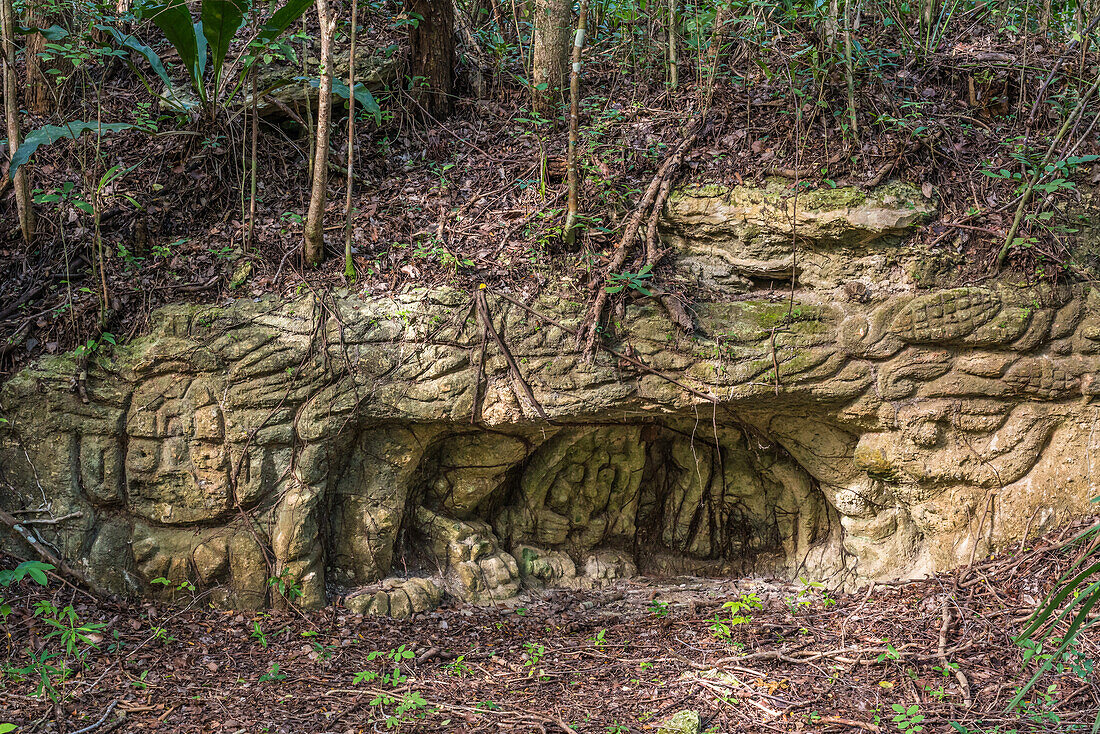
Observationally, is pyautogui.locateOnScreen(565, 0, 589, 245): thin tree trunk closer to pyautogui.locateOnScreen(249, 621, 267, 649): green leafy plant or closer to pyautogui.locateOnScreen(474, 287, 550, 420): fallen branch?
pyautogui.locateOnScreen(474, 287, 550, 420): fallen branch

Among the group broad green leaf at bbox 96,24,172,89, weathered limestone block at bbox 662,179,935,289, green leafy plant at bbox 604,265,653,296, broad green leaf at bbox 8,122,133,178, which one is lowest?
green leafy plant at bbox 604,265,653,296

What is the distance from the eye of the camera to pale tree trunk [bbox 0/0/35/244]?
4785mm

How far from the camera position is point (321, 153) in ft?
16.1

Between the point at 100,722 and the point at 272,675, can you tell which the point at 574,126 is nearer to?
the point at 272,675

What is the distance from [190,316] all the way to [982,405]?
5.27m

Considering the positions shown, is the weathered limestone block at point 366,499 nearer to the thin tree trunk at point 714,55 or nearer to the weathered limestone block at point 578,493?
the weathered limestone block at point 578,493

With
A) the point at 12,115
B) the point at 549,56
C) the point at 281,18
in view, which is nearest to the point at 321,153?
the point at 281,18

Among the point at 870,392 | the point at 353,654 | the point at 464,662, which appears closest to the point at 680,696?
the point at 464,662

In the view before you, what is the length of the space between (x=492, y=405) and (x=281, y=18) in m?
2.90

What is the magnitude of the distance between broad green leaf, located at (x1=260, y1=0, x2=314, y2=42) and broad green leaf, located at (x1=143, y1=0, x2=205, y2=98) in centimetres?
48

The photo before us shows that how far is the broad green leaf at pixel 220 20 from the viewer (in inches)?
190

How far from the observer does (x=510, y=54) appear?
671 centimetres

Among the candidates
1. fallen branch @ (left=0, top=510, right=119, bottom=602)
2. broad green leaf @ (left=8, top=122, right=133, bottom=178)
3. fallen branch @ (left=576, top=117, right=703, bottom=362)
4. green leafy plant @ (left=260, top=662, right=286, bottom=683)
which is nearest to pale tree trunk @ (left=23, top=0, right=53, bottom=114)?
broad green leaf @ (left=8, top=122, right=133, bottom=178)

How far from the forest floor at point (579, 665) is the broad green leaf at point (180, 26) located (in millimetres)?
3482
